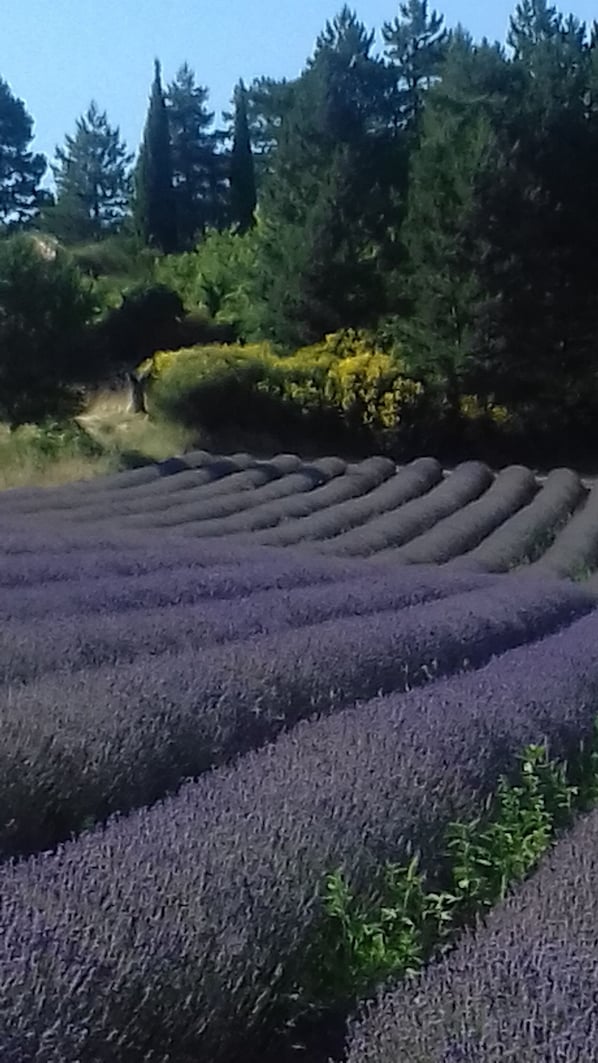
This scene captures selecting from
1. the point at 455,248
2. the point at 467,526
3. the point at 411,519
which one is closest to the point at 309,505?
the point at 411,519

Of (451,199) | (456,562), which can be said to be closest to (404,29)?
(451,199)

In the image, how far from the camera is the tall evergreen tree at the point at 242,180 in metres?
37.4

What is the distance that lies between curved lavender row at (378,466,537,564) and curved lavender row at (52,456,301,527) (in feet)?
6.84

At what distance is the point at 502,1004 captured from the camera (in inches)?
73.0

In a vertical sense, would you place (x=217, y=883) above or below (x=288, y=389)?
above

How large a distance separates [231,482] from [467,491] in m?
2.22

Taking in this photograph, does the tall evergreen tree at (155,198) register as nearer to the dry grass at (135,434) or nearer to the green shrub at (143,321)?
the green shrub at (143,321)

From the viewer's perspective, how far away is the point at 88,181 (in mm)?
44094

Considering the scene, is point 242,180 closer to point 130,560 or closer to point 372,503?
point 372,503

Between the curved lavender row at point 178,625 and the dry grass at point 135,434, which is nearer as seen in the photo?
the curved lavender row at point 178,625

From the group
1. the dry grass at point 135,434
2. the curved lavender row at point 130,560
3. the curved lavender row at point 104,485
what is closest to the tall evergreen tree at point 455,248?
the dry grass at point 135,434

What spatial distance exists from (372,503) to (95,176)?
3468cm

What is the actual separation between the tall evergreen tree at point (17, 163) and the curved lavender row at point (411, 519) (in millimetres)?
33476

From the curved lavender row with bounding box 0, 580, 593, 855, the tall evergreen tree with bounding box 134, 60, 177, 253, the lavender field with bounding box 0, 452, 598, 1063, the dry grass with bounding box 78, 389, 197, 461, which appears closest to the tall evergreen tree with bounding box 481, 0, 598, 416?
the dry grass with bounding box 78, 389, 197, 461
